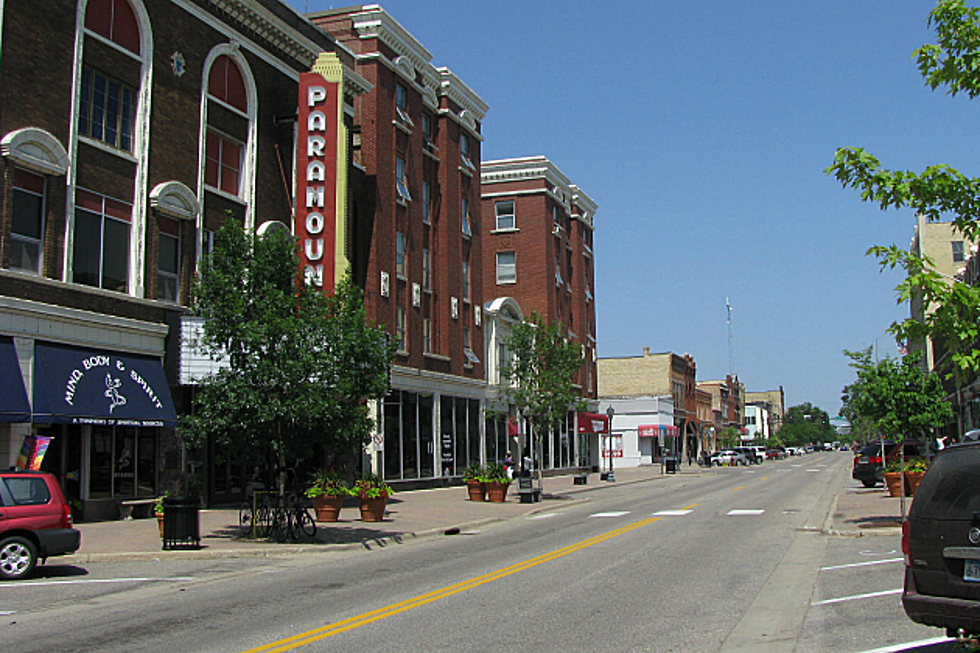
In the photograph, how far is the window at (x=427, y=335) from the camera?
4166 centimetres

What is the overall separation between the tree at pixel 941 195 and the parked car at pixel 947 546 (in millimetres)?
7974

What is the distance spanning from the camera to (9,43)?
69.5 ft

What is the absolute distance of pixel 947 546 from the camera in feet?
23.5

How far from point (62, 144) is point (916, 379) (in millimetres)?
23674

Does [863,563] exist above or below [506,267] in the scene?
below

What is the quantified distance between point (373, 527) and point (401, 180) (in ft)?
68.4

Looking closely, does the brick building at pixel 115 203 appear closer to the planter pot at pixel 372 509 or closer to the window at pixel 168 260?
the window at pixel 168 260

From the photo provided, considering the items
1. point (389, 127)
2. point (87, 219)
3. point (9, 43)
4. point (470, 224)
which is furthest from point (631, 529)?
point (470, 224)

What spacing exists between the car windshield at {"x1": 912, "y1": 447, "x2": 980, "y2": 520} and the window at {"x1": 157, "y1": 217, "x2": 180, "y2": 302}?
73.6ft

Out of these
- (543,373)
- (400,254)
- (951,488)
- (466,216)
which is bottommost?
(951,488)

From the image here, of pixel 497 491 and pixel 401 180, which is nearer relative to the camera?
pixel 497 491

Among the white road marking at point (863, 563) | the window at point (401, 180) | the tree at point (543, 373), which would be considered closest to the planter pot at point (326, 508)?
the white road marking at point (863, 563)

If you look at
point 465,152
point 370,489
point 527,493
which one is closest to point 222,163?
point 370,489

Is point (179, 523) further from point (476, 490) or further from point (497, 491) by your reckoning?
point (476, 490)
